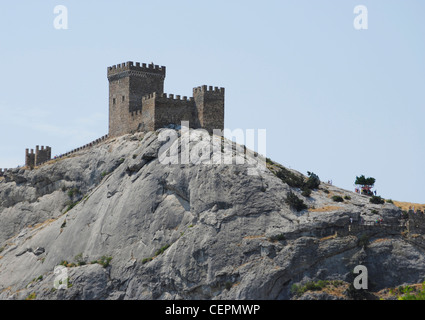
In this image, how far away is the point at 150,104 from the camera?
117 metres

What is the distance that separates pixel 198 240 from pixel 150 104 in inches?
848

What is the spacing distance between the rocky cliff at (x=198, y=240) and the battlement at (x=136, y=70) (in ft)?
25.0

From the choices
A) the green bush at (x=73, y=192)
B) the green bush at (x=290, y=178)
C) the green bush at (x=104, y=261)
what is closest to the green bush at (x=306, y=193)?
the green bush at (x=290, y=178)

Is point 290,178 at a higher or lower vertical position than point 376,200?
higher

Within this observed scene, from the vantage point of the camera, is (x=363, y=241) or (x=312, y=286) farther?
(x=363, y=241)

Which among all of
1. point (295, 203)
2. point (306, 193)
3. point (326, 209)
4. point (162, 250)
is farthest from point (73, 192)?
point (326, 209)

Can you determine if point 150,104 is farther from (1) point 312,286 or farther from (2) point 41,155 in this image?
(1) point 312,286

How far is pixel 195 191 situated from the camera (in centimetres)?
10638

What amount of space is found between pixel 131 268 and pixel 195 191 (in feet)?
32.9

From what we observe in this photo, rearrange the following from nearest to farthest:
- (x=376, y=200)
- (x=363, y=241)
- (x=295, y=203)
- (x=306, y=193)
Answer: (x=363, y=241), (x=295, y=203), (x=306, y=193), (x=376, y=200)

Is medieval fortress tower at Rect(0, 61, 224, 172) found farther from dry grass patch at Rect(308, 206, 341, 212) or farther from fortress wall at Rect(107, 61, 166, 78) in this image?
dry grass patch at Rect(308, 206, 341, 212)

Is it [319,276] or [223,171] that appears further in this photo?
[223,171]
